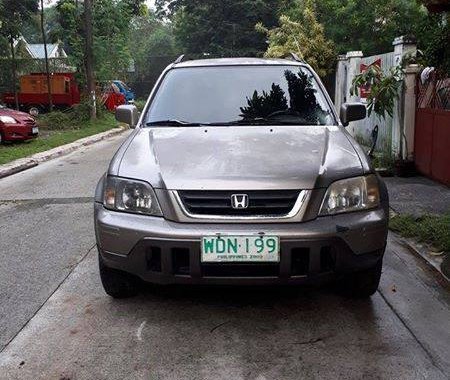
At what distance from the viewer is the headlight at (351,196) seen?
3.42 metres

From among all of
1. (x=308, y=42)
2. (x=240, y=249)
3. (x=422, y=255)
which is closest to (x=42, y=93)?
(x=308, y=42)

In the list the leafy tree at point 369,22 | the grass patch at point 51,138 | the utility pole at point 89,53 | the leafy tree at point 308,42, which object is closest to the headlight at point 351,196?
the grass patch at point 51,138

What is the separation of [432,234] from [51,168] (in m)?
8.05

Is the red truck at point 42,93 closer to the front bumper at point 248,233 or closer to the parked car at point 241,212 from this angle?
the parked car at point 241,212

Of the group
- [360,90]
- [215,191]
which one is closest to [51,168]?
[360,90]

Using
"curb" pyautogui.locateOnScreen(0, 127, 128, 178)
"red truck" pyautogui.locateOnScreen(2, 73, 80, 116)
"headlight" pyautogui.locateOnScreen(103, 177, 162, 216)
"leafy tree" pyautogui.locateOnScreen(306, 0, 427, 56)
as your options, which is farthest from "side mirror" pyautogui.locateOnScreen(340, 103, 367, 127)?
"red truck" pyautogui.locateOnScreen(2, 73, 80, 116)

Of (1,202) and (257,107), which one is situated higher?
(257,107)

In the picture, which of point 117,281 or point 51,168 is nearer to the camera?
point 117,281

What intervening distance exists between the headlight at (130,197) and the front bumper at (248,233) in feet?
0.19

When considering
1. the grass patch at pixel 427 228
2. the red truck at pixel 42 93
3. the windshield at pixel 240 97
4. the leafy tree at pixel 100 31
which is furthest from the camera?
the red truck at pixel 42 93

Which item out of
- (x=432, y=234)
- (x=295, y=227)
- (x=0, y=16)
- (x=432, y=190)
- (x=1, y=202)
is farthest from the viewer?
(x=0, y=16)

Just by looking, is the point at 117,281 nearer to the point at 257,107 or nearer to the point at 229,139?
the point at 229,139

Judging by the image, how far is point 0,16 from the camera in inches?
771

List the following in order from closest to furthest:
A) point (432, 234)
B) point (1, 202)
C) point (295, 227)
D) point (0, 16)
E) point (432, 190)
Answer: point (295, 227), point (432, 234), point (432, 190), point (1, 202), point (0, 16)
